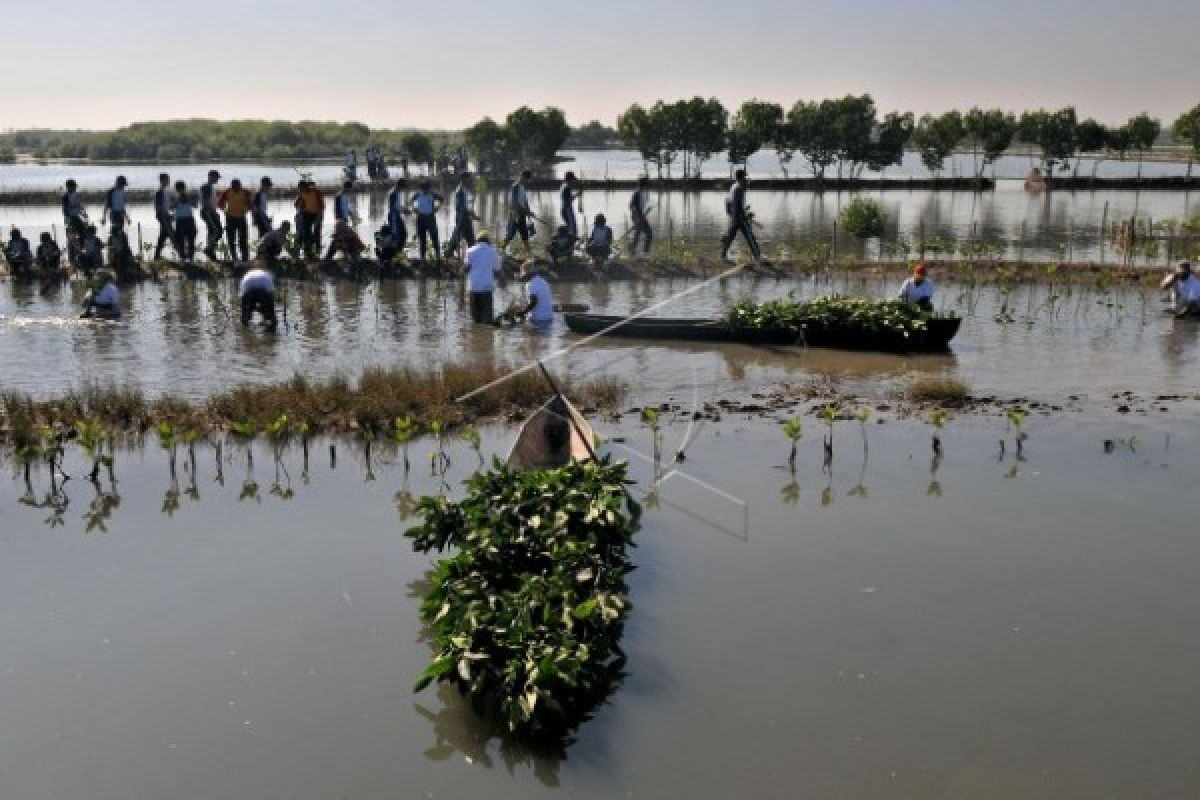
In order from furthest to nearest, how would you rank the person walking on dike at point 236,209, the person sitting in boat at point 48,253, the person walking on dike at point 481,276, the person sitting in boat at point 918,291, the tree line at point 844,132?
the tree line at point 844,132 < the person sitting in boat at point 48,253 < the person walking on dike at point 236,209 < the person walking on dike at point 481,276 < the person sitting in boat at point 918,291

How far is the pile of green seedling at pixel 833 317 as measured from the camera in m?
14.7

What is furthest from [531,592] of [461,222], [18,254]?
[18,254]

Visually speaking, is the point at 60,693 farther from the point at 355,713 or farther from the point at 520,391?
the point at 520,391

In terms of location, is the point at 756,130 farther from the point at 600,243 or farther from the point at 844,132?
the point at 600,243

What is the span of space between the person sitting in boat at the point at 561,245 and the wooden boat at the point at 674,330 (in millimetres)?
6087

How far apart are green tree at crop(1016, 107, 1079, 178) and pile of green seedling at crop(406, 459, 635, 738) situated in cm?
5259

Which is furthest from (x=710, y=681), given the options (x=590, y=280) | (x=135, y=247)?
(x=135, y=247)

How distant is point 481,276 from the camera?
1666cm

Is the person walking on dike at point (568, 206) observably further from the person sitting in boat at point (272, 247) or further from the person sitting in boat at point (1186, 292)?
the person sitting in boat at point (1186, 292)

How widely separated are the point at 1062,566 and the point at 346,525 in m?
5.42

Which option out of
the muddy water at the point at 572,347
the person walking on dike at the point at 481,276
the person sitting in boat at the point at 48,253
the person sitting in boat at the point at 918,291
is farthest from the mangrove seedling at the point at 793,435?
the person sitting in boat at the point at 48,253

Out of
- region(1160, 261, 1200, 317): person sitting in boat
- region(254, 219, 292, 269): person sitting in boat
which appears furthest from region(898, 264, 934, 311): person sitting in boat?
region(254, 219, 292, 269): person sitting in boat

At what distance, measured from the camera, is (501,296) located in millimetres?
19969

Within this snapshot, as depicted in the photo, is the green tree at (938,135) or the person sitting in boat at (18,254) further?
the green tree at (938,135)
